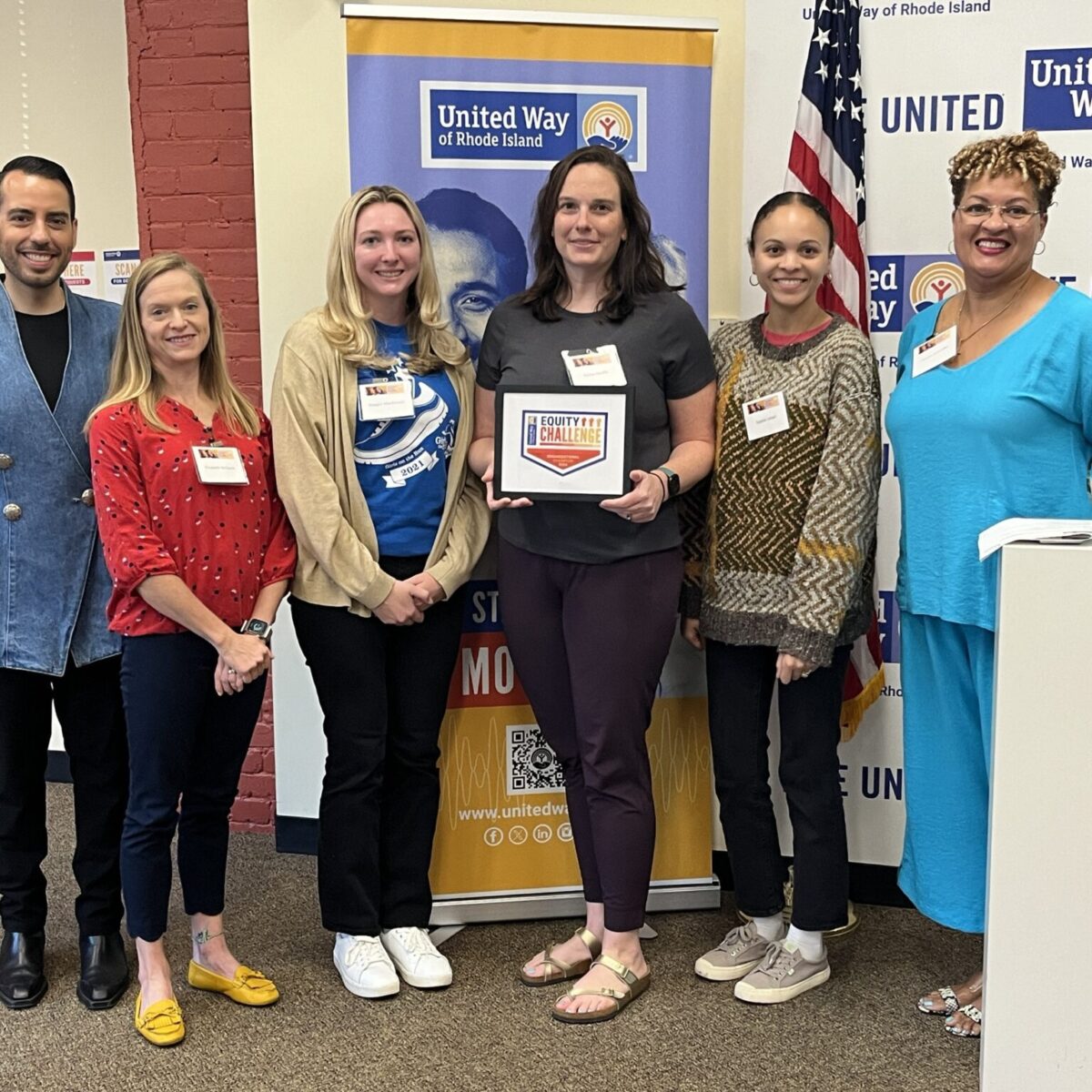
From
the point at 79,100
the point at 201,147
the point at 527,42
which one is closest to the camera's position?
the point at 527,42

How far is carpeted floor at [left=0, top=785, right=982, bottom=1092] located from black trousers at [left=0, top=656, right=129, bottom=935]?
22 cm

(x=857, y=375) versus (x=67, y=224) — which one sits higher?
(x=67, y=224)

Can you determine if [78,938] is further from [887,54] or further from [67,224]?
[887,54]

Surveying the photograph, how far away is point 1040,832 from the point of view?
2.02 metres

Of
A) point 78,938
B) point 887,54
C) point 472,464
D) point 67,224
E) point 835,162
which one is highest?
point 887,54

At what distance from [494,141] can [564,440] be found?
93 centimetres

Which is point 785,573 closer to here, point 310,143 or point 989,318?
A: point 989,318

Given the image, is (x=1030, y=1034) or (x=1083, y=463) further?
(x=1083, y=463)

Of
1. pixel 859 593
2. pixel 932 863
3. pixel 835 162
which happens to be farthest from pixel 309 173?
pixel 932 863

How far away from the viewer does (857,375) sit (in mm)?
2520

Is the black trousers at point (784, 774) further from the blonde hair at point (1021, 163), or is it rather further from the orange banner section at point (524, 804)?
the blonde hair at point (1021, 163)

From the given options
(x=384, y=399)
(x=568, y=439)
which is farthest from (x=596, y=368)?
(x=384, y=399)

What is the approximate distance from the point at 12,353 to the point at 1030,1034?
2408 mm

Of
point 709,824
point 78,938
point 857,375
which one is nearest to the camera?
point 857,375
